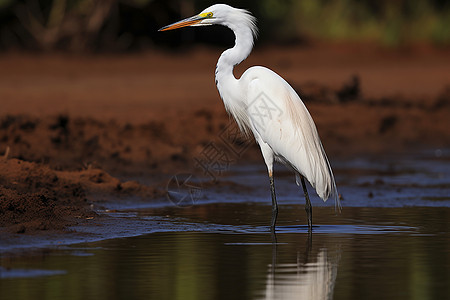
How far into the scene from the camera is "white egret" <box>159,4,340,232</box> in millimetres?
8367

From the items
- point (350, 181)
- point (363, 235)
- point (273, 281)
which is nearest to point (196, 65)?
point (350, 181)

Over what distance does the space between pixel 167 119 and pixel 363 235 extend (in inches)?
296

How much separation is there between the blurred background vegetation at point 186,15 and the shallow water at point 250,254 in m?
10.6

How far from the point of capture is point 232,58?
28.7ft

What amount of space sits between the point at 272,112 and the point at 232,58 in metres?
0.62

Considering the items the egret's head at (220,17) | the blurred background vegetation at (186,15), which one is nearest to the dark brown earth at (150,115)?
the blurred background vegetation at (186,15)

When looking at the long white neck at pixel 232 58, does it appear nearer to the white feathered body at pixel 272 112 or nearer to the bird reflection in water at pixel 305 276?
the white feathered body at pixel 272 112

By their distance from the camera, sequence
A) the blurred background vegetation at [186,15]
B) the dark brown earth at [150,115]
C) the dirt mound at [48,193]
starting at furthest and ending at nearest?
the blurred background vegetation at [186,15] < the dark brown earth at [150,115] < the dirt mound at [48,193]

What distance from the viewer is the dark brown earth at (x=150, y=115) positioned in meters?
9.34

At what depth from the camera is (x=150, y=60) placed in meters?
20.3

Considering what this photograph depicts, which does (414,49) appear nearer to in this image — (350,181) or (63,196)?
(350,181)

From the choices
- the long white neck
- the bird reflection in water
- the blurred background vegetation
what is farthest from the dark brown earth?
the bird reflection in water

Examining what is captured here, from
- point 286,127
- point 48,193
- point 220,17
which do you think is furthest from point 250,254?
point 220,17

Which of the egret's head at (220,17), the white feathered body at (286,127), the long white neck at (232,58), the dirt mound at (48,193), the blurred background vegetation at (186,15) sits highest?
the blurred background vegetation at (186,15)
